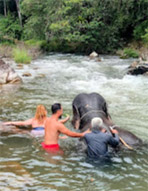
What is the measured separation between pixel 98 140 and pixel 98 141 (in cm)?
→ 2

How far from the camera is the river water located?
4.88 m

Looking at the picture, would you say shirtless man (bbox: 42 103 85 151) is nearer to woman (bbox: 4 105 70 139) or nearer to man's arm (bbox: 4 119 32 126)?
woman (bbox: 4 105 70 139)

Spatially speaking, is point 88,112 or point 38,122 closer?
point 88,112

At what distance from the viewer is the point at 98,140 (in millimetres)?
5543

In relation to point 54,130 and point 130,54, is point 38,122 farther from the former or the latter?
point 130,54

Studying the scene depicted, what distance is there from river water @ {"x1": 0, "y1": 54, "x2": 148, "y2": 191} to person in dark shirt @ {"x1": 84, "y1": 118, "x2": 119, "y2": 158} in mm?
214

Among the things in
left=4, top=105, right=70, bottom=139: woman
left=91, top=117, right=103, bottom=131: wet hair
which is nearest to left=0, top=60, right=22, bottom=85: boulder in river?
left=4, top=105, right=70, bottom=139: woman

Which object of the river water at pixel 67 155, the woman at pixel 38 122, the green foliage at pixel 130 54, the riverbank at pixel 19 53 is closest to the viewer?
the river water at pixel 67 155

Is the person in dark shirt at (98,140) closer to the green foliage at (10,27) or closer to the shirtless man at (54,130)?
the shirtless man at (54,130)

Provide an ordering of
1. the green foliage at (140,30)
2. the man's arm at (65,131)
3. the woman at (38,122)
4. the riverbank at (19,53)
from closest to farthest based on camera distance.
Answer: the man's arm at (65,131) → the woman at (38,122) → the riverbank at (19,53) → the green foliage at (140,30)

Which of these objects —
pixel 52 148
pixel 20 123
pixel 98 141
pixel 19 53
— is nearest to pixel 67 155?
pixel 52 148

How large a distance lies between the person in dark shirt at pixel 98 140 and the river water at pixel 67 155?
21 centimetres

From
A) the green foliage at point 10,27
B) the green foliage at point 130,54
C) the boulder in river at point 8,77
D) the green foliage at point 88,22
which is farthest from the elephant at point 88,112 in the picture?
the green foliage at point 10,27

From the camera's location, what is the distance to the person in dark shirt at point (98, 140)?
5.54 m
